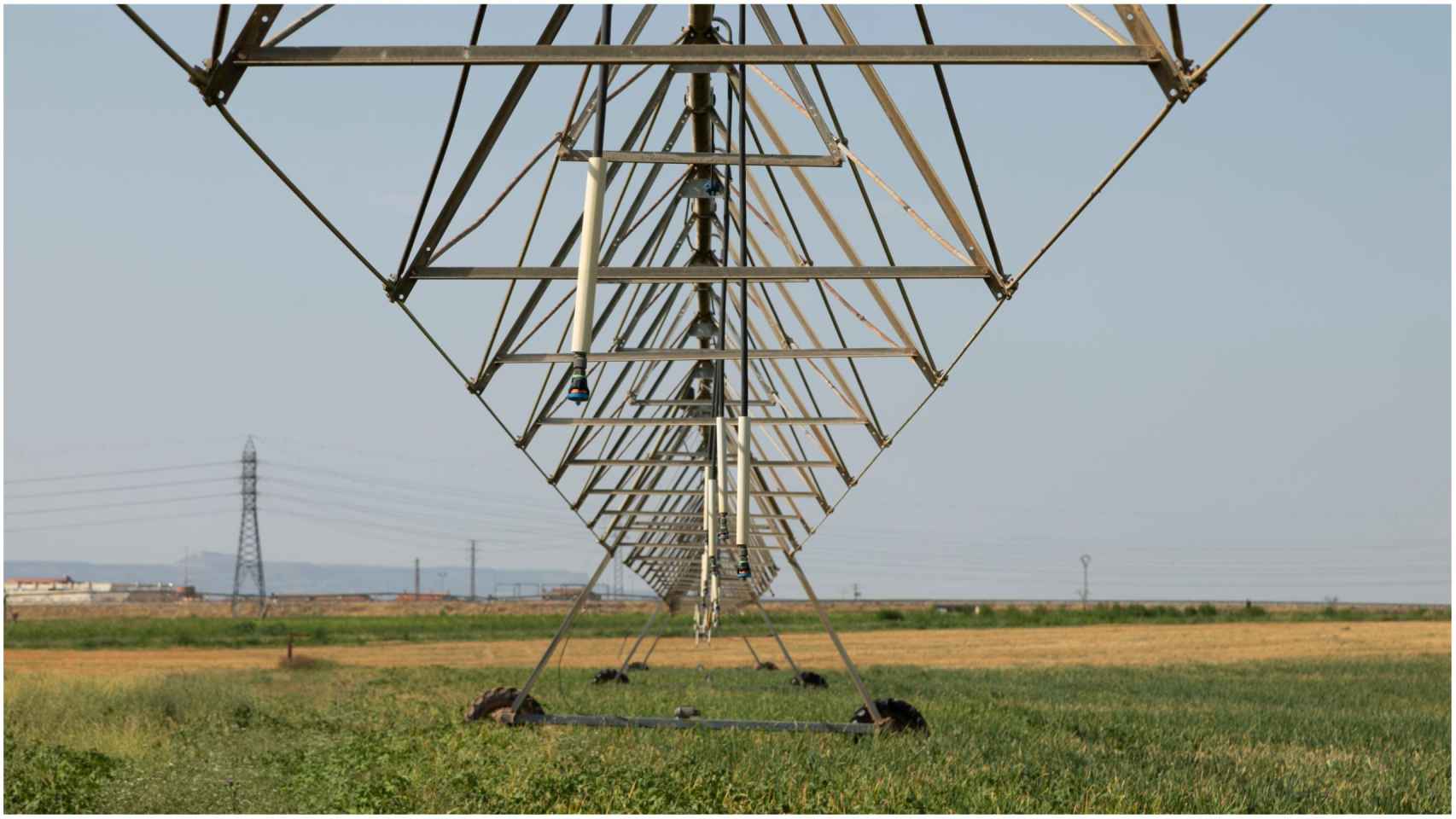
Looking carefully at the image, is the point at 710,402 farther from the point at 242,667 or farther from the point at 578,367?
the point at 242,667

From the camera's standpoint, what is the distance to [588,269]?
5.40 metres

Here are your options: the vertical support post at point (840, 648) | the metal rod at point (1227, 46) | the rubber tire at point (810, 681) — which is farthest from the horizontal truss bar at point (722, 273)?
the rubber tire at point (810, 681)

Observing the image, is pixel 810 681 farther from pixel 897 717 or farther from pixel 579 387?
pixel 579 387

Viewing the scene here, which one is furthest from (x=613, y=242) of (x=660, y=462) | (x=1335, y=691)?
(x=1335, y=691)

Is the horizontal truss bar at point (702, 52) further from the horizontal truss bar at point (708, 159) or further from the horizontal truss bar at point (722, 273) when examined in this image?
the horizontal truss bar at point (722, 273)

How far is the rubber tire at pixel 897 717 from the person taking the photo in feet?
53.3

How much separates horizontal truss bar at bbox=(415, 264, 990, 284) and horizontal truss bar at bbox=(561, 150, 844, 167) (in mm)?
707

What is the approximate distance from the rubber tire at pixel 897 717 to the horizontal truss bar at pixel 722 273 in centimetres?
806

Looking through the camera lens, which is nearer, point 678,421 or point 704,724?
point 678,421

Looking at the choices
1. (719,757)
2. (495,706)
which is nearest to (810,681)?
(495,706)

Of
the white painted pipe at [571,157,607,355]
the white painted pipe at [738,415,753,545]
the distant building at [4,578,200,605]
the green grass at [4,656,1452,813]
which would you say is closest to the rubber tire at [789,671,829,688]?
the green grass at [4,656,1452,813]

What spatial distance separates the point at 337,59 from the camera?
6.68m

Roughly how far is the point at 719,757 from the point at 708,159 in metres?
7.03

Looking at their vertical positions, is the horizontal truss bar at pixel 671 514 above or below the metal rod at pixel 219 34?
below
